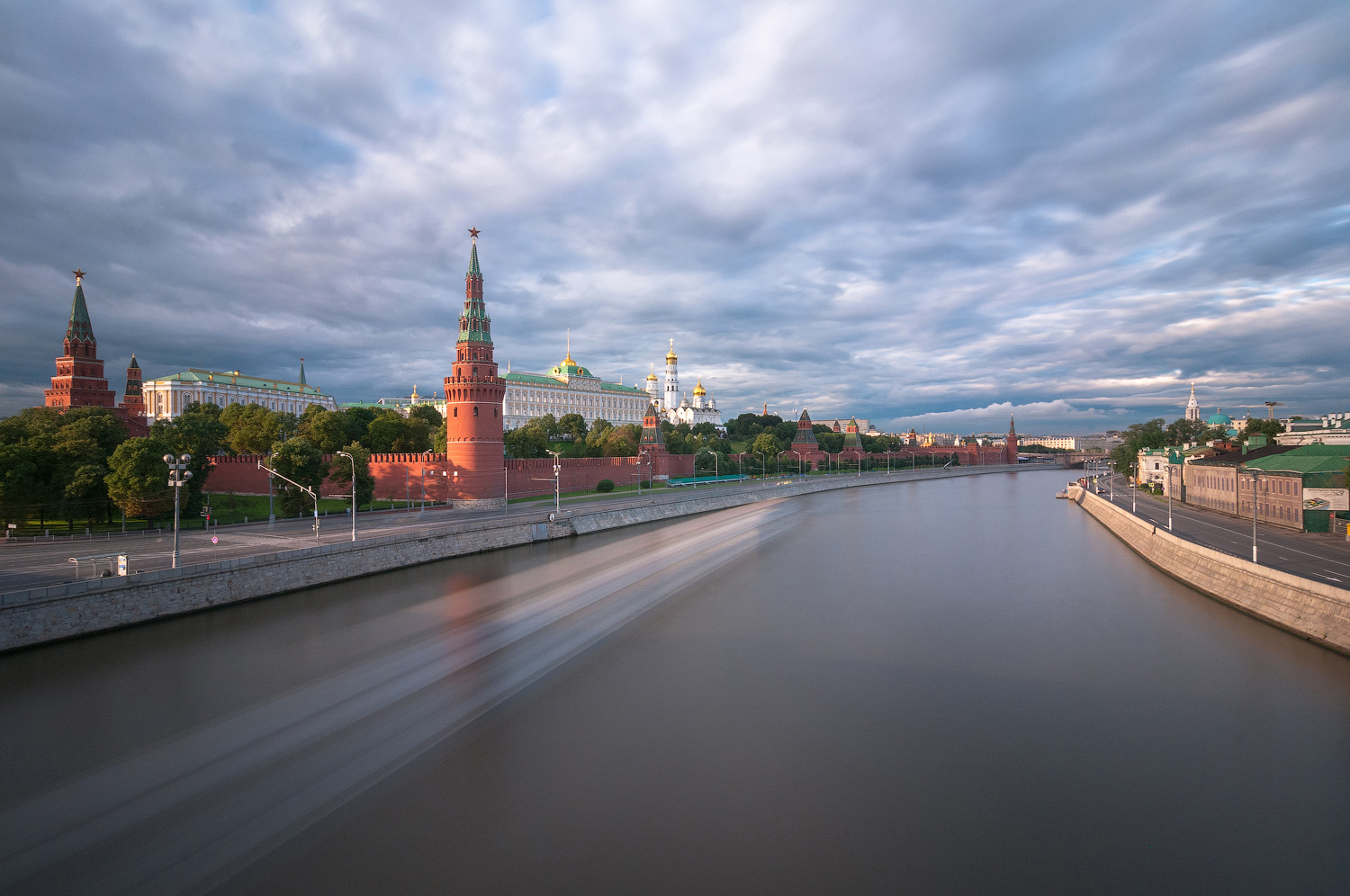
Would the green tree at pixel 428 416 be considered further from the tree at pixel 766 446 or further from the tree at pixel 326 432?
the tree at pixel 766 446

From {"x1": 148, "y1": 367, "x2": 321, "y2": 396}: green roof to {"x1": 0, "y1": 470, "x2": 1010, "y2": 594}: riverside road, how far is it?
58553 millimetres

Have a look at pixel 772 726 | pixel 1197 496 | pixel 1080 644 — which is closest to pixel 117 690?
pixel 772 726

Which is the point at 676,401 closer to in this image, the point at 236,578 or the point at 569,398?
the point at 569,398

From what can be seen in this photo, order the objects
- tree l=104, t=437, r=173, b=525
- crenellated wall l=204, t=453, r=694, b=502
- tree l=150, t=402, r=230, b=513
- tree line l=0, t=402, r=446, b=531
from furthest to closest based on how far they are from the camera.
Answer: crenellated wall l=204, t=453, r=694, b=502
tree l=150, t=402, r=230, b=513
tree l=104, t=437, r=173, b=525
tree line l=0, t=402, r=446, b=531

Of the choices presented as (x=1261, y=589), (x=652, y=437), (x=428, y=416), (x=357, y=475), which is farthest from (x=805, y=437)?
(x=1261, y=589)

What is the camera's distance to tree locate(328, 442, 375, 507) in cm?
3334

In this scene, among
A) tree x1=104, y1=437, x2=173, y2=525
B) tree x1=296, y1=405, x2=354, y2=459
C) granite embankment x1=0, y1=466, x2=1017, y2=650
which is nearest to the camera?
granite embankment x1=0, y1=466, x2=1017, y2=650

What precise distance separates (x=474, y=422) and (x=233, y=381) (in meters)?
60.4

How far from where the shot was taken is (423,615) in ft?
58.0

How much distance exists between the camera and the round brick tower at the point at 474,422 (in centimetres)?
3669

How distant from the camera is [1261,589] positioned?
16438mm

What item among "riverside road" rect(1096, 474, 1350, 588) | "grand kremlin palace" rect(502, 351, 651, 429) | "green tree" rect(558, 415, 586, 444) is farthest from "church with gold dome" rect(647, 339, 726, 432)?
"riverside road" rect(1096, 474, 1350, 588)

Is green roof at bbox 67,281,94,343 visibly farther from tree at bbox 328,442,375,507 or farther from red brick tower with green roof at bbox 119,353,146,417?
tree at bbox 328,442,375,507

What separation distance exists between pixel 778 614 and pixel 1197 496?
115 ft
